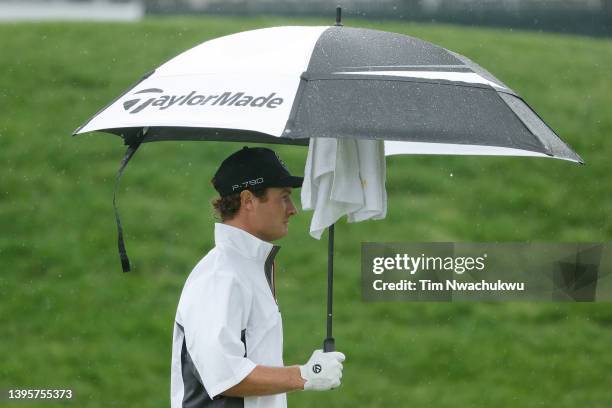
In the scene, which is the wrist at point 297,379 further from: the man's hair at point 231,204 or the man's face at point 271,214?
the man's hair at point 231,204

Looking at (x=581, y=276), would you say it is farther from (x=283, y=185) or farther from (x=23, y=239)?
(x=283, y=185)

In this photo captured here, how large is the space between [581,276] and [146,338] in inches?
167

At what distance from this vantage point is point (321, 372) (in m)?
3.77

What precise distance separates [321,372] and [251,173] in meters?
0.76

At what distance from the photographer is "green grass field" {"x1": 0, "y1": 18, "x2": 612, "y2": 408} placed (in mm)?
9562

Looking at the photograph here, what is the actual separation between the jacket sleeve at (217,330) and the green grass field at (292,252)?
18.2 ft

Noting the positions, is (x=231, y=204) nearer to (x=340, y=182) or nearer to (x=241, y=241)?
(x=241, y=241)

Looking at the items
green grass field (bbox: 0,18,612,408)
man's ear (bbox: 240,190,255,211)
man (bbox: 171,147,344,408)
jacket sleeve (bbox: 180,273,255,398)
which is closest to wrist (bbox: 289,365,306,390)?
man (bbox: 171,147,344,408)

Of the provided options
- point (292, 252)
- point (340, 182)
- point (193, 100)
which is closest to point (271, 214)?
point (340, 182)

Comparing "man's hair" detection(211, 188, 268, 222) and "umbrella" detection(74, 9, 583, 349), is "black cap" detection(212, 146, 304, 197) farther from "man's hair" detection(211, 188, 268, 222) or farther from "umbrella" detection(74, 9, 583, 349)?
"umbrella" detection(74, 9, 583, 349)

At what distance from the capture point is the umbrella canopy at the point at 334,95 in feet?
11.4

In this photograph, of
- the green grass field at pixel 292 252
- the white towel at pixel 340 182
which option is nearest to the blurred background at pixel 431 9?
the green grass field at pixel 292 252

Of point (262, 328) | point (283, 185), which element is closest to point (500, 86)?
point (283, 185)

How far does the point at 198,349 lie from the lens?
358 centimetres
